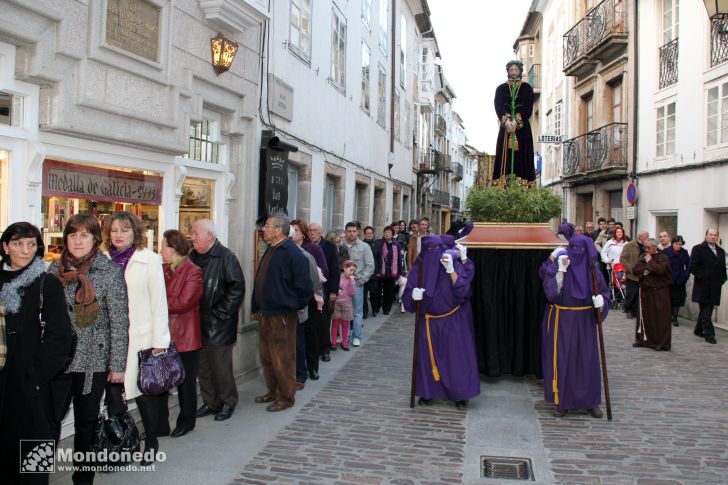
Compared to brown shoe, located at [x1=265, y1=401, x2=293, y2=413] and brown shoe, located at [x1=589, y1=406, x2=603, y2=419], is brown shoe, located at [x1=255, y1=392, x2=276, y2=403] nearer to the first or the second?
brown shoe, located at [x1=265, y1=401, x2=293, y2=413]

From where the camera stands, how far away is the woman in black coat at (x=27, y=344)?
337 cm

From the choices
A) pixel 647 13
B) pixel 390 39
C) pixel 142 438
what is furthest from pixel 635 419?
pixel 390 39

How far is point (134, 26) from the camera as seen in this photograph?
598 cm

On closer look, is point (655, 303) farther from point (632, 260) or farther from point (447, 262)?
point (447, 262)

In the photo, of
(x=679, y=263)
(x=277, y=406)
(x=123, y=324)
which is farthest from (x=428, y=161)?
(x=123, y=324)

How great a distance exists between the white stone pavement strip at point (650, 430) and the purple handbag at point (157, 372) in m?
3.00

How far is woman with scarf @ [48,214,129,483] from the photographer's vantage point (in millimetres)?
4078

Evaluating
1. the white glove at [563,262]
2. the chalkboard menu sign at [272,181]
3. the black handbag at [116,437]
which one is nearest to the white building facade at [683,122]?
the white glove at [563,262]

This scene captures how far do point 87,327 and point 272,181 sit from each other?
15.4 ft

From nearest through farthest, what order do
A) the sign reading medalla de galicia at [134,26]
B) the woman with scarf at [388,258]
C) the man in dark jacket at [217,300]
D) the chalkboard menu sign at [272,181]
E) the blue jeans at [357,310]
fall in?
the sign reading medalla de galicia at [134,26] < the man in dark jacket at [217,300] < the chalkboard menu sign at [272,181] < the blue jeans at [357,310] < the woman with scarf at [388,258]

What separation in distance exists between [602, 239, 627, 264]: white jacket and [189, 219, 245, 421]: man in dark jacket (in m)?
11.6

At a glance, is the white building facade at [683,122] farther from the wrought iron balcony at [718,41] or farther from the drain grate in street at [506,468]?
the drain grate in street at [506,468]

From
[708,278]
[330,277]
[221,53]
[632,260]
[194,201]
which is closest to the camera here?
[221,53]

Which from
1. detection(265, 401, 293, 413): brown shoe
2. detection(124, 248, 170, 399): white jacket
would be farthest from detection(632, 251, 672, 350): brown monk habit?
detection(124, 248, 170, 399): white jacket
